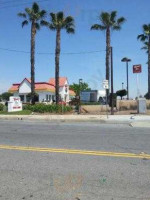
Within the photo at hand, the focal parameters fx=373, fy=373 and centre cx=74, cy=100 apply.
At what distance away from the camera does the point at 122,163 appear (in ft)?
27.0

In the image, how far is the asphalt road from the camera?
598cm

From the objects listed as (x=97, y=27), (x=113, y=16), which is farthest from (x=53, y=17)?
(x=113, y=16)

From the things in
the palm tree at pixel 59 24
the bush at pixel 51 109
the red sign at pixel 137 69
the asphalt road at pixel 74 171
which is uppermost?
the palm tree at pixel 59 24

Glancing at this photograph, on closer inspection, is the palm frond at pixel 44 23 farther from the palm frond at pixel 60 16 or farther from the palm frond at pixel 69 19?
the palm frond at pixel 69 19

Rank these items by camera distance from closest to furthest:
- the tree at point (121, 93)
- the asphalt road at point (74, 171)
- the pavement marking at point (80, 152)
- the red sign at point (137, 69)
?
the asphalt road at point (74, 171) < the pavement marking at point (80, 152) < the red sign at point (137, 69) < the tree at point (121, 93)

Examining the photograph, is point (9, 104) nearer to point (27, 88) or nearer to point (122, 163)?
point (122, 163)

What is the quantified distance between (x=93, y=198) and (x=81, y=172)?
1707mm

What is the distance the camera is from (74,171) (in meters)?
7.48

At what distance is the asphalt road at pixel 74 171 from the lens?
19.6ft

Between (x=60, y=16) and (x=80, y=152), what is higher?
(x=60, y=16)

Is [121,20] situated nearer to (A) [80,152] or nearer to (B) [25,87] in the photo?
(B) [25,87]

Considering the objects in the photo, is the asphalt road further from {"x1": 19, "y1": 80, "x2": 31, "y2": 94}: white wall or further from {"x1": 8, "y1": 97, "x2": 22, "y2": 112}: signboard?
{"x1": 19, "y1": 80, "x2": 31, "y2": 94}: white wall

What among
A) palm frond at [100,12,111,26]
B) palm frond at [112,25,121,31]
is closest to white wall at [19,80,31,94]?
palm frond at [100,12,111,26]

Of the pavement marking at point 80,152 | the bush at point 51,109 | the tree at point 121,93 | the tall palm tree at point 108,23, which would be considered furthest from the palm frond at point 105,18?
the pavement marking at point 80,152
